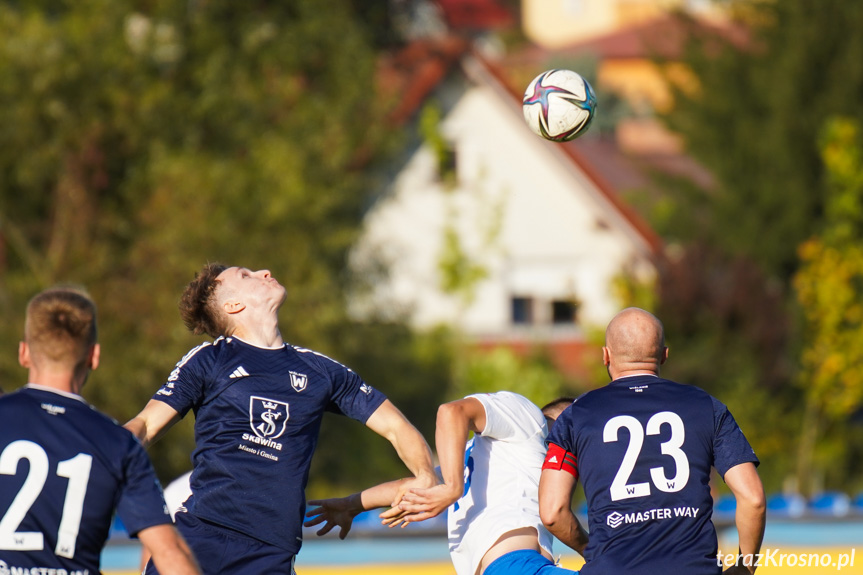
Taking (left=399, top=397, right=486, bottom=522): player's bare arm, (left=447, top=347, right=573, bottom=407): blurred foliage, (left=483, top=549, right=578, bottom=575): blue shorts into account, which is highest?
(left=447, top=347, right=573, bottom=407): blurred foliage

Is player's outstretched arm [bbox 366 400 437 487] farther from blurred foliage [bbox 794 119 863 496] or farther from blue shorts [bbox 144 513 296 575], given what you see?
blurred foliage [bbox 794 119 863 496]

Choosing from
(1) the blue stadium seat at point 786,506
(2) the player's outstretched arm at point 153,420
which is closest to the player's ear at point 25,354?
(2) the player's outstretched arm at point 153,420

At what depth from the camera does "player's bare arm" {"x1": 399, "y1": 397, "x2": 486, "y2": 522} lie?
4820mm

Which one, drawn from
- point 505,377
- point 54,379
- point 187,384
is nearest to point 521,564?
point 187,384

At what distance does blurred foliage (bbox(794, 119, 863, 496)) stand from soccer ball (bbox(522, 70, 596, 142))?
13.5 meters

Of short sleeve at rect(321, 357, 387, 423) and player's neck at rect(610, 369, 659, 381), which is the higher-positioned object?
player's neck at rect(610, 369, 659, 381)

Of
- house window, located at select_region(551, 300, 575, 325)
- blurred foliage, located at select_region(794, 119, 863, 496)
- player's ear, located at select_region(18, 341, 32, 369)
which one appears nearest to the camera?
player's ear, located at select_region(18, 341, 32, 369)

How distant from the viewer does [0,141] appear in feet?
54.6

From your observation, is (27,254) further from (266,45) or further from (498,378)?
(498,378)

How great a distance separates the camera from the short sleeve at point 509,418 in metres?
5.14

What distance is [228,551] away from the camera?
4703mm

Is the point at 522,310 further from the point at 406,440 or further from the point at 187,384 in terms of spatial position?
the point at 187,384

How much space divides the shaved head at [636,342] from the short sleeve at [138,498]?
206cm

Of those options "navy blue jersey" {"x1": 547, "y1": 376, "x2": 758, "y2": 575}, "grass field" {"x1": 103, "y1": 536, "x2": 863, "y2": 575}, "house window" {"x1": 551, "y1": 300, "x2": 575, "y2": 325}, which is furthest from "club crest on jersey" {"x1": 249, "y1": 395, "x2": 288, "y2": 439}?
"house window" {"x1": 551, "y1": 300, "x2": 575, "y2": 325}
